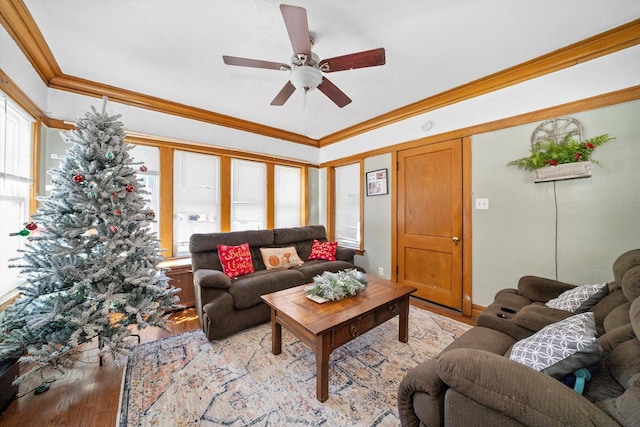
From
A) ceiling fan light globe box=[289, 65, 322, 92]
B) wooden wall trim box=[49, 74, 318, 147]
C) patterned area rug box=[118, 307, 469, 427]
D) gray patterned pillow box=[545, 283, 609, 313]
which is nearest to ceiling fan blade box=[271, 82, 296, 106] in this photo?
ceiling fan light globe box=[289, 65, 322, 92]

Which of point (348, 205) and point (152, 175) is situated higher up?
point (152, 175)

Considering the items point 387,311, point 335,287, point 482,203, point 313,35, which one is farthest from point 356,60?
point 482,203

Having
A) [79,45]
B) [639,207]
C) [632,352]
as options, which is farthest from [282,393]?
[79,45]

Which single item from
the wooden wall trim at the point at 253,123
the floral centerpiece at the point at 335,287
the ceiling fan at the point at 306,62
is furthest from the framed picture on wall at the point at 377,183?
the ceiling fan at the point at 306,62

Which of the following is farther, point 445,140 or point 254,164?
point 254,164

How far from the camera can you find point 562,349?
0.99 metres

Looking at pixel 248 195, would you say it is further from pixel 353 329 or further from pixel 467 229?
pixel 467 229

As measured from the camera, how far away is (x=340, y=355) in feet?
6.77

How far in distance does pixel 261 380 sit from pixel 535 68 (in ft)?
12.1

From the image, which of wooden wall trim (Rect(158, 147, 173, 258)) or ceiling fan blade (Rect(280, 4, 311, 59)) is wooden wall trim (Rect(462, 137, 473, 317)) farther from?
wooden wall trim (Rect(158, 147, 173, 258))

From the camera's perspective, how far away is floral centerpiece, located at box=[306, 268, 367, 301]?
2.01m

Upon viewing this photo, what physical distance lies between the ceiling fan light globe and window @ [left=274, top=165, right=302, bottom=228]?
2.67m

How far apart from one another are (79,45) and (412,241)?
4106 millimetres

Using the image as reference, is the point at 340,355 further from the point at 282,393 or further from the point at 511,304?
the point at 511,304
